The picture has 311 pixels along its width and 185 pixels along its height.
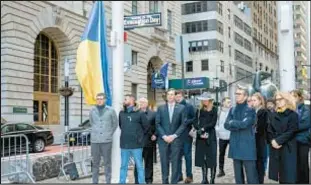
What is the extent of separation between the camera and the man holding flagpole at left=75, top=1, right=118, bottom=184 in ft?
28.0

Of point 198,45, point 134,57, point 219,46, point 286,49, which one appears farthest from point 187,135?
point 134,57

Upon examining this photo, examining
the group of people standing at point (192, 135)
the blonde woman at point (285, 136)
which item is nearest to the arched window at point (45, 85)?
the group of people standing at point (192, 135)

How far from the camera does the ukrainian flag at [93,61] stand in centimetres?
922

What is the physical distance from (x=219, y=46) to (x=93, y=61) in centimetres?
443

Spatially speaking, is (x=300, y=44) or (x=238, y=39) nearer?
(x=300, y=44)

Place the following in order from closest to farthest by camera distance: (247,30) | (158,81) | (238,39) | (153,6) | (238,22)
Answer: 1. (158,81)
2. (238,39)
3. (238,22)
4. (247,30)
5. (153,6)

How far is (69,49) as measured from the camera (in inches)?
1109

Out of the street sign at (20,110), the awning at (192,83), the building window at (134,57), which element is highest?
the building window at (134,57)

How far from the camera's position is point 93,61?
9.31 meters

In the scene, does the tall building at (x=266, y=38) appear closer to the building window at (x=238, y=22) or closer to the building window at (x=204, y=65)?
the building window at (x=238, y=22)

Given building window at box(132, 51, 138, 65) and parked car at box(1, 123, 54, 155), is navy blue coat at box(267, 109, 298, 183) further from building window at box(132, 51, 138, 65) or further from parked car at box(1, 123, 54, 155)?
parked car at box(1, 123, 54, 155)

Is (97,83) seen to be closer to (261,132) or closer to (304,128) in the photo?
(261,132)

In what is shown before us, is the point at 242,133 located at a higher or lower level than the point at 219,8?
lower

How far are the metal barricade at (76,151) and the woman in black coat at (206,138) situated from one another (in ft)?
11.2
